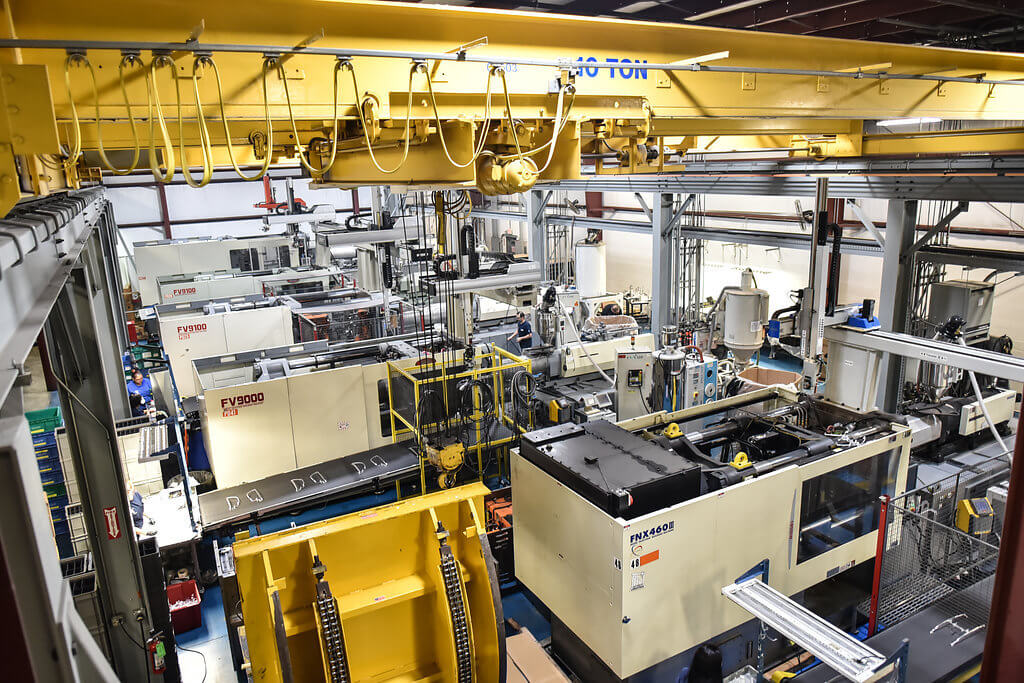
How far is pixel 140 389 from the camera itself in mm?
7941

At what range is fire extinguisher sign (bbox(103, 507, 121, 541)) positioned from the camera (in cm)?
337

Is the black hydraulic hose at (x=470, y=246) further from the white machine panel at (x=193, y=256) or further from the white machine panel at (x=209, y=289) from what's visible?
the white machine panel at (x=193, y=256)

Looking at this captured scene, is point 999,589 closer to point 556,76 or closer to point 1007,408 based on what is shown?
point 556,76

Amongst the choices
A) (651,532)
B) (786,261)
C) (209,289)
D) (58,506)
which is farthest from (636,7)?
(209,289)

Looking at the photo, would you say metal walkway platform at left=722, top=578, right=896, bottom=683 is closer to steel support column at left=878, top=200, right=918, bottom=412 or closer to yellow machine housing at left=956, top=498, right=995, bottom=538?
yellow machine housing at left=956, top=498, right=995, bottom=538

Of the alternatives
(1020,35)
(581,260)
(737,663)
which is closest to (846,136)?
(1020,35)

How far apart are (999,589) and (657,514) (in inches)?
95.7

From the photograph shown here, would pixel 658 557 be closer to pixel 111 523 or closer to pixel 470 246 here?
pixel 111 523

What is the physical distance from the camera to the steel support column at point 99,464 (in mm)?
3086

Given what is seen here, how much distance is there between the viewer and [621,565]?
380 cm

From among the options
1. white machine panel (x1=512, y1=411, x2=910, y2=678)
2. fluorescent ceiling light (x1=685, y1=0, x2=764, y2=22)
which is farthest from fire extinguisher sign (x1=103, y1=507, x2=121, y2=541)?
fluorescent ceiling light (x1=685, y1=0, x2=764, y2=22)

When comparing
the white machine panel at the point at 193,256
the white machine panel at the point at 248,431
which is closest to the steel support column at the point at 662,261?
the white machine panel at the point at 248,431

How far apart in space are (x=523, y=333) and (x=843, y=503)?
6.49 metres

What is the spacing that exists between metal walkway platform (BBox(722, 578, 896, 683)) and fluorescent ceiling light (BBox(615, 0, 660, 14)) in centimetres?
491
